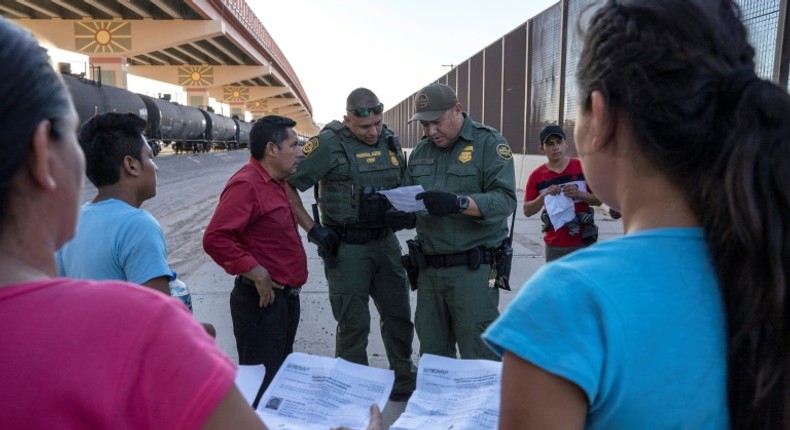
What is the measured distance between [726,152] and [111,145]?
7.00 ft

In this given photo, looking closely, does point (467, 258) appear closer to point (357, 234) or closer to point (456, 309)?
point (456, 309)

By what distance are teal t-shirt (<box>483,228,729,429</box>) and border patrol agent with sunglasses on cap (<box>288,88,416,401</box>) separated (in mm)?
3028

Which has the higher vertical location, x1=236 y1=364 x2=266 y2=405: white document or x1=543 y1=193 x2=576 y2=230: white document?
x1=543 y1=193 x2=576 y2=230: white document

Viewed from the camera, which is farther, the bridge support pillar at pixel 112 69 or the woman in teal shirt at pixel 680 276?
the bridge support pillar at pixel 112 69

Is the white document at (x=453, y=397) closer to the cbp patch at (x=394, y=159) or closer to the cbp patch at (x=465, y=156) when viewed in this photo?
the cbp patch at (x=465, y=156)

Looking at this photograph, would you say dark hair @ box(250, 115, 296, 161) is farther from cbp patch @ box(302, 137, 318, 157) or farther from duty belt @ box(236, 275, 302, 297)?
duty belt @ box(236, 275, 302, 297)

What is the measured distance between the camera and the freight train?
55.2 ft

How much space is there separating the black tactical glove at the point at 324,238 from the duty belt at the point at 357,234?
0.26ft

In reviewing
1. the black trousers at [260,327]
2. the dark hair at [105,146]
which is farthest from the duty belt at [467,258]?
the dark hair at [105,146]

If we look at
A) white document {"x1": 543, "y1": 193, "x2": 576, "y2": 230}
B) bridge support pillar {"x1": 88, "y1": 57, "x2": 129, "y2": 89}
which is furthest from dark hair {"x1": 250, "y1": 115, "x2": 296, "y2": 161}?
bridge support pillar {"x1": 88, "y1": 57, "x2": 129, "y2": 89}

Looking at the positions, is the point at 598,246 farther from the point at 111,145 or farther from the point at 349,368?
the point at 111,145

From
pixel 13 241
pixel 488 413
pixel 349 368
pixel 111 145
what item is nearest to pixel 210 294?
pixel 111 145

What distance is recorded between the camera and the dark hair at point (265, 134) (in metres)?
3.45

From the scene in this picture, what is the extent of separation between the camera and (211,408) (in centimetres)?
78
